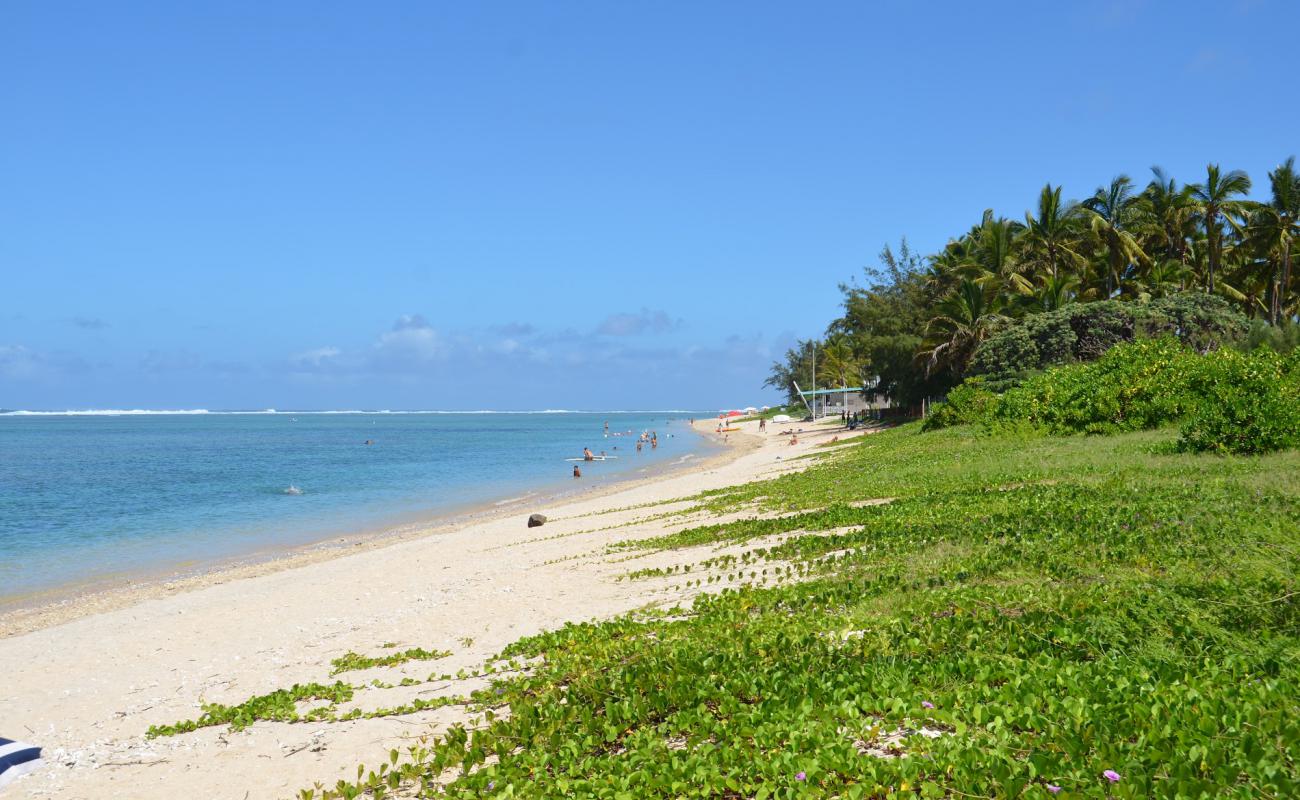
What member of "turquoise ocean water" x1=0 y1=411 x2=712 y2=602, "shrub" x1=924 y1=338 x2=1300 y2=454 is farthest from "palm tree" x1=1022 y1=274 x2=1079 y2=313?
"turquoise ocean water" x1=0 y1=411 x2=712 y2=602

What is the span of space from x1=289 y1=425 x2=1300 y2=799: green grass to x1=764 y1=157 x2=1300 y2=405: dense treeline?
106 feet

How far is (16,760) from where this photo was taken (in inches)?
268

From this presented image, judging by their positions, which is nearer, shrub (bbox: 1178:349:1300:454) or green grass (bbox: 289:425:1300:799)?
green grass (bbox: 289:425:1300:799)

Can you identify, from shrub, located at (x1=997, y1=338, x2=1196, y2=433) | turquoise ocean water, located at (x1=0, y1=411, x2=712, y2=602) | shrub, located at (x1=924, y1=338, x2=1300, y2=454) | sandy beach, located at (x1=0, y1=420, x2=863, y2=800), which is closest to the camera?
sandy beach, located at (x1=0, y1=420, x2=863, y2=800)

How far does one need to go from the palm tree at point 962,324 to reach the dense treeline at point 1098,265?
2.8 inches

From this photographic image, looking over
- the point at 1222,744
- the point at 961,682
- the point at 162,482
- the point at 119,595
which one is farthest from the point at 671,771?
the point at 162,482

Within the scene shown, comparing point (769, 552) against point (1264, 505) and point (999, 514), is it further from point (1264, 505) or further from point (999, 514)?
point (1264, 505)

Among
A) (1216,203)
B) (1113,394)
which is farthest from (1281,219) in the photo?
(1113,394)

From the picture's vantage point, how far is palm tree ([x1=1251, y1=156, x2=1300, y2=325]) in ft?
140

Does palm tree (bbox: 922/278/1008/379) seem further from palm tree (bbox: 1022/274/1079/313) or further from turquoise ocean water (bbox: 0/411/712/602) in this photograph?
turquoise ocean water (bbox: 0/411/712/602)

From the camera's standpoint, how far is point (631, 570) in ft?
41.0

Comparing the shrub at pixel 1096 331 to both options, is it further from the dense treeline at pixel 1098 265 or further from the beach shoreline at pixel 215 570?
the beach shoreline at pixel 215 570

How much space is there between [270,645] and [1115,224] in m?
48.0

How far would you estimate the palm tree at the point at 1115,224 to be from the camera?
45.4 meters
